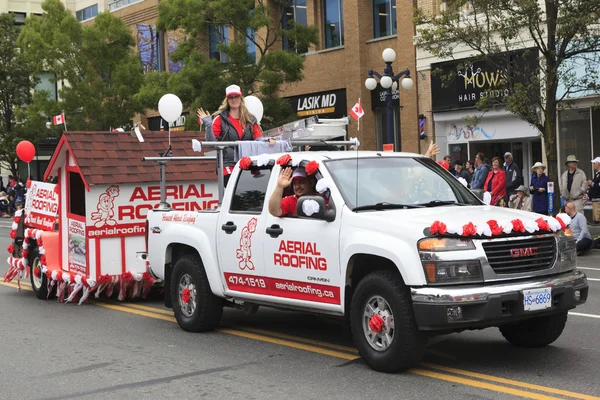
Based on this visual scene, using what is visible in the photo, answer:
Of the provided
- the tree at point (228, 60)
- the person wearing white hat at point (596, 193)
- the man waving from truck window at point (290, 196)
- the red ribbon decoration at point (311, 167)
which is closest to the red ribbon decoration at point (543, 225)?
the red ribbon decoration at point (311, 167)

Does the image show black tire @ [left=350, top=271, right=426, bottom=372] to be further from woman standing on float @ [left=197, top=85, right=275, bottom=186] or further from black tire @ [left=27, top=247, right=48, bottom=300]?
black tire @ [left=27, top=247, right=48, bottom=300]

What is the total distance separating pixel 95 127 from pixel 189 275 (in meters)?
30.0

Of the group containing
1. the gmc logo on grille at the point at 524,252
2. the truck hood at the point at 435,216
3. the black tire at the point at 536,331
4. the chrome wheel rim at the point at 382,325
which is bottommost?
the black tire at the point at 536,331

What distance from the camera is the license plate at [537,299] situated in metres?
6.63

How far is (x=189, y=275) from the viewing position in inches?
365

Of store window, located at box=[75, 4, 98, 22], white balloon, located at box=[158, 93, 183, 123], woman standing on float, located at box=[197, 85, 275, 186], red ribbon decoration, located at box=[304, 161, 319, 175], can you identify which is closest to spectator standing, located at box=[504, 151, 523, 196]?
white balloon, located at box=[158, 93, 183, 123]

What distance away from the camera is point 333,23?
31.8 meters

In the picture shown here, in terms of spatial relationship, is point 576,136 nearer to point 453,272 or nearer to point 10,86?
point 453,272

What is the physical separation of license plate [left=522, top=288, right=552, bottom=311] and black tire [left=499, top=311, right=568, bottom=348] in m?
0.76

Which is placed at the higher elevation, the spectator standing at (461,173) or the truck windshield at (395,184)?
the spectator standing at (461,173)

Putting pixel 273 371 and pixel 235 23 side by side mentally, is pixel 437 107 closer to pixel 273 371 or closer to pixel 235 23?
pixel 235 23

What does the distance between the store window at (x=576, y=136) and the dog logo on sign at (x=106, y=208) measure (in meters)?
15.9

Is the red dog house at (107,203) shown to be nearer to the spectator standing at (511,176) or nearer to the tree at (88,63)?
the spectator standing at (511,176)

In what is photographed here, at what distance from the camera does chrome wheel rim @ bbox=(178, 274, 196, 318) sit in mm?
9258
